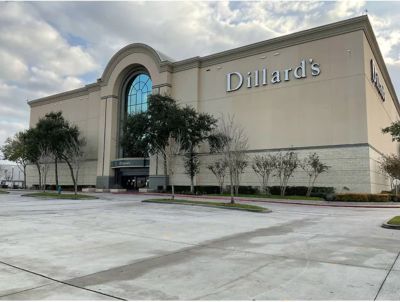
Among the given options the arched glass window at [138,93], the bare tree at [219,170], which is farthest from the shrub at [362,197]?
the arched glass window at [138,93]

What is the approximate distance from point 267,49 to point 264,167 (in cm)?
1209

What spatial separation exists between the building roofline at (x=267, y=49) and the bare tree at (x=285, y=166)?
10.9 meters

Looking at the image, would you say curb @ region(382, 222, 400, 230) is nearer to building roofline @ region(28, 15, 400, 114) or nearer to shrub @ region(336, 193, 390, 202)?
shrub @ region(336, 193, 390, 202)

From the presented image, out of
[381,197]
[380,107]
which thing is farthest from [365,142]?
[380,107]

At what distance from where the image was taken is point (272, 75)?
37.1 metres

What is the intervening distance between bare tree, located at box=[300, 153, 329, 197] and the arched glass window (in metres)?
23.0

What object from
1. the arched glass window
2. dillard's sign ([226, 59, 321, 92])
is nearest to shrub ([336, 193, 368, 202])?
dillard's sign ([226, 59, 321, 92])

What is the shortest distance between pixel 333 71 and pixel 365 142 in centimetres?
705

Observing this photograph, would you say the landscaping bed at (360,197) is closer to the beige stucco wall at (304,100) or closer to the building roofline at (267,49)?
the beige stucco wall at (304,100)

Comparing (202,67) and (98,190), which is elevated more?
(202,67)

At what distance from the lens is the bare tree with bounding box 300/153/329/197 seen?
32.1 metres

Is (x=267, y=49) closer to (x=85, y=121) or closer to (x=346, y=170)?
(x=346, y=170)

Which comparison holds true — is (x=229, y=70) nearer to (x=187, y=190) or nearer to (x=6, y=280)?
(x=187, y=190)

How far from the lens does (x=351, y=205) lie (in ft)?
88.8
